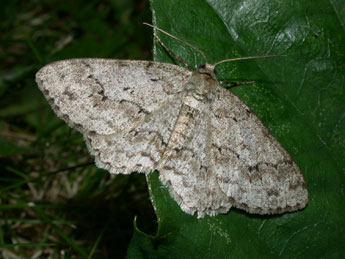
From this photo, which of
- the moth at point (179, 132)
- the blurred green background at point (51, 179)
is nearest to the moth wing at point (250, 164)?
the moth at point (179, 132)

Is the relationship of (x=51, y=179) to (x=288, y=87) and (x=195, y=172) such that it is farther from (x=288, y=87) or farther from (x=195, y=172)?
(x=288, y=87)

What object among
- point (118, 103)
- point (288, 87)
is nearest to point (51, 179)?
point (118, 103)

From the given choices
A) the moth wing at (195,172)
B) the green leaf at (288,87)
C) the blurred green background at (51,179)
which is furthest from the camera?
the blurred green background at (51,179)

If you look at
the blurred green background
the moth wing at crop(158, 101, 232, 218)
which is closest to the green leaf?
the moth wing at crop(158, 101, 232, 218)

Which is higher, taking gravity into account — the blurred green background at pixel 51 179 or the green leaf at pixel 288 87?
the green leaf at pixel 288 87

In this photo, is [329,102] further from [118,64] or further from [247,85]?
[118,64]

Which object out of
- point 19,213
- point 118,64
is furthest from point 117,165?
point 19,213

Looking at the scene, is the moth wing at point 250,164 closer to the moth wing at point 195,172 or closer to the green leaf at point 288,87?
the moth wing at point 195,172
